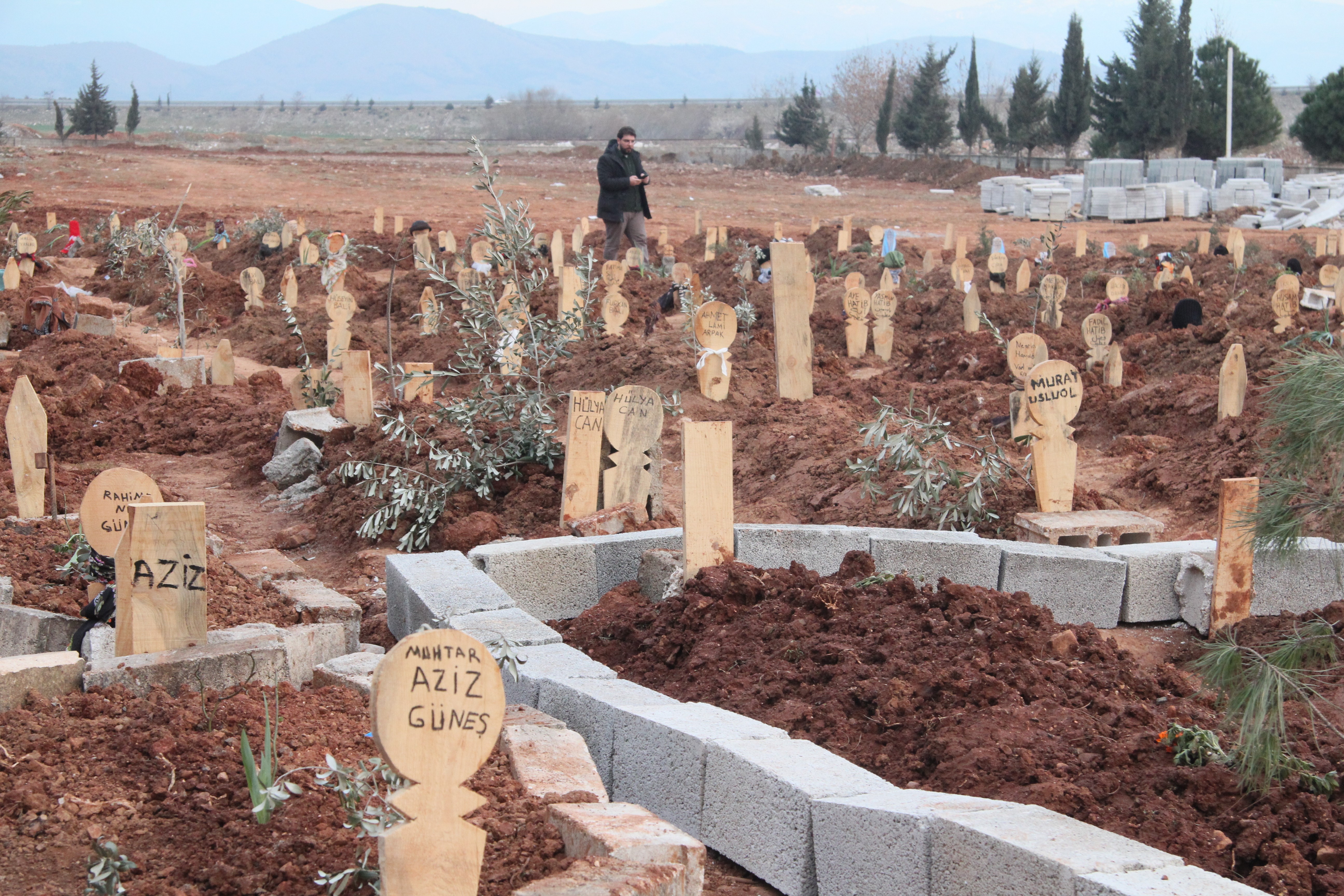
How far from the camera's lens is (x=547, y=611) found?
205 inches

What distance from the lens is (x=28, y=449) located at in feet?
17.7

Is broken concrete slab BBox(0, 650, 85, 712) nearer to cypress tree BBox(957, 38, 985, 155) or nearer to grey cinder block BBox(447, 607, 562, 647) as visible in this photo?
grey cinder block BBox(447, 607, 562, 647)

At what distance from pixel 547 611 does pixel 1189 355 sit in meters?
7.72

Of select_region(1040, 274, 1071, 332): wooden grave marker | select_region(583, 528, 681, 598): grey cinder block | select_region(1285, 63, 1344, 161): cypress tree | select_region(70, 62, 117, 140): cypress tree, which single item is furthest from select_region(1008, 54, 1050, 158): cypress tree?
select_region(583, 528, 681, 598): grey cinder block

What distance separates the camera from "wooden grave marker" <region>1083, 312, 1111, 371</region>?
34.1 ft

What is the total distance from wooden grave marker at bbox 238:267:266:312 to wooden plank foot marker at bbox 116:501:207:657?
12246 millimetres

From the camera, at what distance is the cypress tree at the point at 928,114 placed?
5147 centimetres

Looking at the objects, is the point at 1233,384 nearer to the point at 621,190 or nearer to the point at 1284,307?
the point at 1284,307

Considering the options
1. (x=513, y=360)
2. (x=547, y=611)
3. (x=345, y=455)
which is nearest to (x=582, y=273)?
(x=513, y=360)

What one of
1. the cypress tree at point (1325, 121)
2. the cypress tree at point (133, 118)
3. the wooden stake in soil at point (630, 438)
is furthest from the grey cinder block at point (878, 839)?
the cypress tree at point (133, 118)

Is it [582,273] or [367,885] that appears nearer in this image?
[367,885]

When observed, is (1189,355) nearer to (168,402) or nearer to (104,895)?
(168,402)

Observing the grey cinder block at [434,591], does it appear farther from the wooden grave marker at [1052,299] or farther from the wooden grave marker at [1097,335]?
the wooden grave marker at [1052,299]

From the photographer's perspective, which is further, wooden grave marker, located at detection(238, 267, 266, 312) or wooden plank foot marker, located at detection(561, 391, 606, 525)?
wooden grave marker, located at detection(238, 267, 266, 312)
